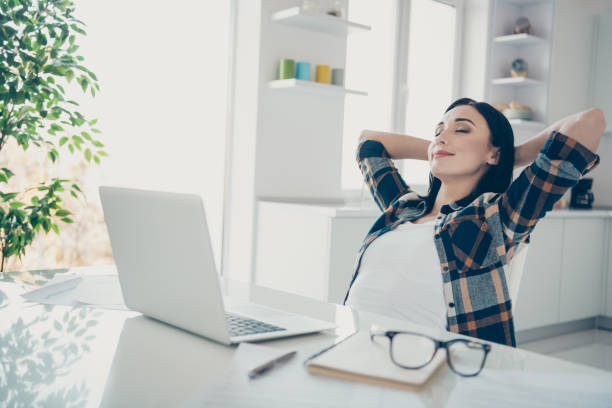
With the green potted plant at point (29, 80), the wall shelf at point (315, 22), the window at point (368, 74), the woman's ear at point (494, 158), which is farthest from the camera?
the window at point (368, 74)

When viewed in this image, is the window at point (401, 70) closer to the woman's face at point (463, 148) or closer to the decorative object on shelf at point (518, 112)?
the decorative object on shelf at point (518, 112)

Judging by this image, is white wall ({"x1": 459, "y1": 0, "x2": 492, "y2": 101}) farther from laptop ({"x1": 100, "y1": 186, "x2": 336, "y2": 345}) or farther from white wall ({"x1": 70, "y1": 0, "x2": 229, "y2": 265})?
laptop ({"x1": 100, "y1": 186, "x2": 336, "y2": 345})

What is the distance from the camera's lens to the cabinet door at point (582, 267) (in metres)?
3.93

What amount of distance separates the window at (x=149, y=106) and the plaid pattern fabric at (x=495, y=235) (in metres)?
1.73

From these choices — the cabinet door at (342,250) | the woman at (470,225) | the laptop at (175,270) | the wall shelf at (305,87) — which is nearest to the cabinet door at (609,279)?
the wall shelf at (305,87)

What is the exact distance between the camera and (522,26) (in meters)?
4.23

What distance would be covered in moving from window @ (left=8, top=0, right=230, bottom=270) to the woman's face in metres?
1.66

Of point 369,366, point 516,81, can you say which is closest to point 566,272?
point 516,81

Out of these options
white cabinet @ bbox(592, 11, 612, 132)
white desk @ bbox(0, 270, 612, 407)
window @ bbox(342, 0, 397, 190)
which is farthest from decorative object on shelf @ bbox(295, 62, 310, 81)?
white cabinet @ bbox(592, 11, 612, 132)

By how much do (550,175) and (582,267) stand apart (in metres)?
3.04

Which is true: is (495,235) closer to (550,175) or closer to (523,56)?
(550,175)

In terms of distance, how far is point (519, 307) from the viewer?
12.0 ft

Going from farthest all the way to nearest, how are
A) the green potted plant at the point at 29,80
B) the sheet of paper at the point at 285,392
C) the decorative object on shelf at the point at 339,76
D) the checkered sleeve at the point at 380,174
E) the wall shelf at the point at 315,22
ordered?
the decorative object on shelf at the point at 339,76
the wall shelf at the point at 315,22
the green potted plant at the point at 29,80
the checkered sleeve at the point at 380,174
the sheet of paper at the point at 285,392

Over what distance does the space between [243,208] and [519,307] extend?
178 centimetres
